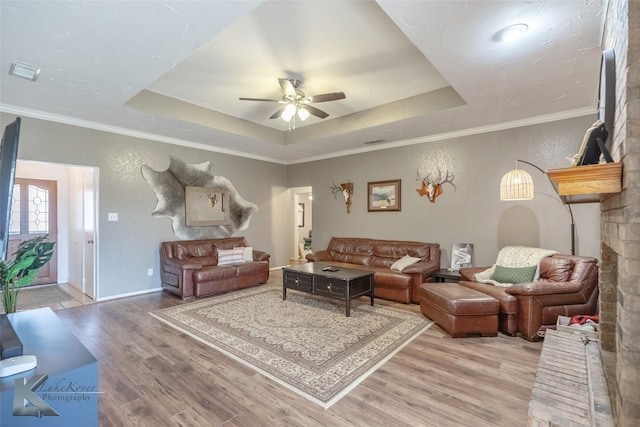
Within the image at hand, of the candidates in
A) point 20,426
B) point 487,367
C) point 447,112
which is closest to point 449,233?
point 447,112

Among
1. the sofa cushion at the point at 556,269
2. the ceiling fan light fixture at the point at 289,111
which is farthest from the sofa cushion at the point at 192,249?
the sofa cushion at the point at 556,269

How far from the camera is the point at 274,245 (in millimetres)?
7227

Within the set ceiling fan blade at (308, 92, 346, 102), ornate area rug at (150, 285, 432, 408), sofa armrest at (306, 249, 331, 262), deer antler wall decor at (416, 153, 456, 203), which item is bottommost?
ornate area rug at (150, 285, 432, 408)

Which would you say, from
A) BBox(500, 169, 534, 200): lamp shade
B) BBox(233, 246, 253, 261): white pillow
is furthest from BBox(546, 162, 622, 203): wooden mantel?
BBox(233, 246, 253, 261): white pillow

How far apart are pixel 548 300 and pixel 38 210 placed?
8.13 meters

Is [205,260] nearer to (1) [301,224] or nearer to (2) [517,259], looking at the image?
(2) [517,259]

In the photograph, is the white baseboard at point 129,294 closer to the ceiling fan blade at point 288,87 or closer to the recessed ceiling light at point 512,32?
the ceiling fan blade at point 288,87

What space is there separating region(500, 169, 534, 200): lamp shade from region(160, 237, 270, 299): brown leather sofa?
411 cm

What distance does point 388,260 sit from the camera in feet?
17.5

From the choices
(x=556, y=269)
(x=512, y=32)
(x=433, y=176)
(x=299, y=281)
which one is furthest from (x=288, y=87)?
(x=556, y=269)

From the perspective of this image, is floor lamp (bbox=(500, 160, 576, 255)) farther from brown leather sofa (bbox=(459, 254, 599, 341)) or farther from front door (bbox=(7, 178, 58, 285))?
front door (bbox=(7, 178, 58, 285))

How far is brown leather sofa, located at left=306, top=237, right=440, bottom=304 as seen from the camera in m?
4.39

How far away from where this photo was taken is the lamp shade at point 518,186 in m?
3.67

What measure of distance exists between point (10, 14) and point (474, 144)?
5.39m
